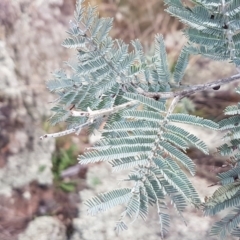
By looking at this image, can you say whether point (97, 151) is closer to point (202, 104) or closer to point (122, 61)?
point (122, 61)

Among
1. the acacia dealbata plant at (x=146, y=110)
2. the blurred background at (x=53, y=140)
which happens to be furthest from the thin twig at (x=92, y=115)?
the blurred background at (x=53, y=140)

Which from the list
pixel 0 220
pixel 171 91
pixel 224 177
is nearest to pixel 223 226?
pixel 224 177

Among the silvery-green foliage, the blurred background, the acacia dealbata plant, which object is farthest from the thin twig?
the blurred background

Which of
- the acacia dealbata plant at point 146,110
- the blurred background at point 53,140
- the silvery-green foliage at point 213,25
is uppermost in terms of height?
the silvery-green foliage at point 213,25

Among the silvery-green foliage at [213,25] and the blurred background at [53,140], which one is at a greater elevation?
the silvery-green foliage at [213,25]

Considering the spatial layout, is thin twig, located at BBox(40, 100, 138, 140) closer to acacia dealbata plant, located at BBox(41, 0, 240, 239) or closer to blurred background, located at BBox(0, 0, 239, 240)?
acacia dealbata plant, located at BBox(41, 0, 240, 239)

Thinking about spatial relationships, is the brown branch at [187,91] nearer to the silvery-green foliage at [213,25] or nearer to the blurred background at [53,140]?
the silvery-green foliage at [213,25]
